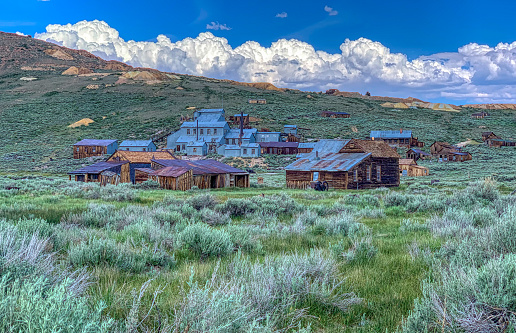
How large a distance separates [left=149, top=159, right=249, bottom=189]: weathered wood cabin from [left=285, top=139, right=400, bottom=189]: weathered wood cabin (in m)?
4.35

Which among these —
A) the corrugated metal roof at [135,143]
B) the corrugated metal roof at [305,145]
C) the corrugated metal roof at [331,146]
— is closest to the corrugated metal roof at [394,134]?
the corrugated metal roof at [305,145]

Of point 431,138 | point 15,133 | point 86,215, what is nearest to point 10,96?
point 15,133

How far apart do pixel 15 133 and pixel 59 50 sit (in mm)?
105885

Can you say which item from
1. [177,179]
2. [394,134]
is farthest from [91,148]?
[394,134]

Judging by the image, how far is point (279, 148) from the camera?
68.5 m

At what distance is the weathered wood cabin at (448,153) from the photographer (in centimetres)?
5997

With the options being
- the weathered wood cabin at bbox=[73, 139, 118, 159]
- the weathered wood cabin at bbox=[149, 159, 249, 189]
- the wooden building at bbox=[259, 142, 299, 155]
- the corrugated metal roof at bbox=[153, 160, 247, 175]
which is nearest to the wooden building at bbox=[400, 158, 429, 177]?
the wooden building at bbox=[259, 142, 299, 155]

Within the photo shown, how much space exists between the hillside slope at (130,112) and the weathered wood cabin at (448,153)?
12.6 metres

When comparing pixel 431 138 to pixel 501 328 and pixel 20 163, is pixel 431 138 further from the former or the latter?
pixel 501 328

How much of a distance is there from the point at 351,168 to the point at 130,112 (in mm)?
73548

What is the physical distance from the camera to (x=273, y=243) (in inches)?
268

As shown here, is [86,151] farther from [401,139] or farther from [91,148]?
[401,139]

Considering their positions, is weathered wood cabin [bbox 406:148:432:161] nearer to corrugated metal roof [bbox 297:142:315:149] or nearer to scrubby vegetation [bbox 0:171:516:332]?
corrugated metal roof [bbox 297:142:315:149]

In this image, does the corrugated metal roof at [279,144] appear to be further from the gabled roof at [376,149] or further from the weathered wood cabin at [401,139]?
the gabled roof at [376,149]
